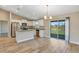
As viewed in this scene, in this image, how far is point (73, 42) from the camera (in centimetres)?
608

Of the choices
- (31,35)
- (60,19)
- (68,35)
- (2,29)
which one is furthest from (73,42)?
(2,29)

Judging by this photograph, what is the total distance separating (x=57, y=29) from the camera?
7340mm

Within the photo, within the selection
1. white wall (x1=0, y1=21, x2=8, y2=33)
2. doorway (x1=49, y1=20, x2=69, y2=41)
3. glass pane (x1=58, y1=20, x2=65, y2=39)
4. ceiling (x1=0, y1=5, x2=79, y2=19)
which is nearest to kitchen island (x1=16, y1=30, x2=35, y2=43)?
ceiling (x1=0, y1=5, x2=79, y2=19)

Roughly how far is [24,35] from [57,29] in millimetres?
2705

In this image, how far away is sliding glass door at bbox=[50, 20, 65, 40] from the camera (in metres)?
6.98

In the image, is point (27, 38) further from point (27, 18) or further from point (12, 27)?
point (12, 27)

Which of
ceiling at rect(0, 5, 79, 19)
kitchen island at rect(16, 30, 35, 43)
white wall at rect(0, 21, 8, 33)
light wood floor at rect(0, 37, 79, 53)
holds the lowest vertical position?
light wood floor at rect(0, 37, 79, 53)

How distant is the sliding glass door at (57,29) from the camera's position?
698 cm

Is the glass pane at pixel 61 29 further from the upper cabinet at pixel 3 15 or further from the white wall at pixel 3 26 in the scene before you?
the white wall at pixel 3 26

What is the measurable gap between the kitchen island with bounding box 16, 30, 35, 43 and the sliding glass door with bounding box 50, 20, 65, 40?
5.69 feet

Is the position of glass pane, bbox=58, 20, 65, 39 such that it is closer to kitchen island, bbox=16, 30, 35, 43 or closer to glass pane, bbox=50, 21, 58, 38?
glass pane, bbox=50, 21, 58, 38

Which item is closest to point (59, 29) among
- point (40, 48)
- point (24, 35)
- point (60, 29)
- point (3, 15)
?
point (60, 29)

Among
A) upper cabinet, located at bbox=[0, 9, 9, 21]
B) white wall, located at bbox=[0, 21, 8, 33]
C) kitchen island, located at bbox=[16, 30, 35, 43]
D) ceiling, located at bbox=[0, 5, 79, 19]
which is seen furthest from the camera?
white wall, located at bbox=[0, 21, 8, 33]
